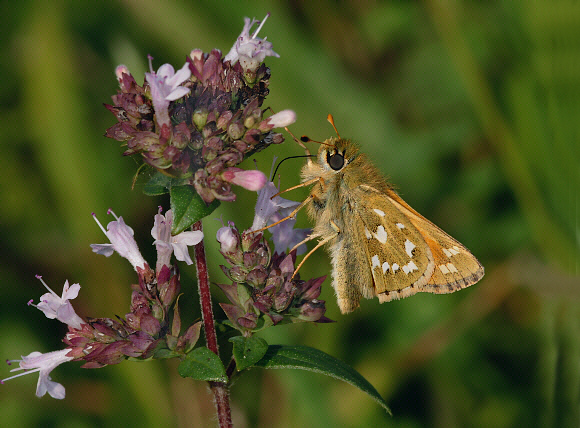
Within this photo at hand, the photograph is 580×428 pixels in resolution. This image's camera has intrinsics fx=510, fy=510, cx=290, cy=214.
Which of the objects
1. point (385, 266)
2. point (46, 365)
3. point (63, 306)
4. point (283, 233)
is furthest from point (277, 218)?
point (46, 365)

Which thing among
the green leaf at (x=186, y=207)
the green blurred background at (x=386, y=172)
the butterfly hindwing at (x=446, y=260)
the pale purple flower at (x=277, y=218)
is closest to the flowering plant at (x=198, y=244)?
the green leaf at (x=186, y=207)

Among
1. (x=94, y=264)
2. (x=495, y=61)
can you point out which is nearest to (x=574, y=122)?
(x=495, y=61)

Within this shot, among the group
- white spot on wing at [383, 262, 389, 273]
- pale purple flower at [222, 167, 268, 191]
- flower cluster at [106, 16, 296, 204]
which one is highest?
flower cluster at [106, 16, 296, 204]

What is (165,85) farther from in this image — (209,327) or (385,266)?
(385,266)

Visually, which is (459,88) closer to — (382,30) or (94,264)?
(382,30)

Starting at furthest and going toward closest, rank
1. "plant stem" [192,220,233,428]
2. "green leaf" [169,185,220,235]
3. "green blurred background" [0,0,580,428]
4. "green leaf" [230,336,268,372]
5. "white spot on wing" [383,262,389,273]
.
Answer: "green blurred background" [0,0,580,428] → "white spot on wing" [383,262,389,273] → "plant stem" [192,220,233,428] → "green leaf" [230,336,268,372] → "green leaf" [169,185,220,235]

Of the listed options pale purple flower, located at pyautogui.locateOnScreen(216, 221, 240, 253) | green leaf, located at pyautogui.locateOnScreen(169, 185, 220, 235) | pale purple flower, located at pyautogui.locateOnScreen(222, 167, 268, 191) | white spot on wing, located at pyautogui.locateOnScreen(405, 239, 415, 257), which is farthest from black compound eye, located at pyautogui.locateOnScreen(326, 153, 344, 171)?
green leaf, located at pyautogui.locateOnScreen(169, 185, 220, 235)

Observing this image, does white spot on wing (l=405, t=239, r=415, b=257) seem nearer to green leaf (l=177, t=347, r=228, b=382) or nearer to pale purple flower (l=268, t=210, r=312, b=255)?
pale purple flower (l=268, t=210, r=312, b=255)
